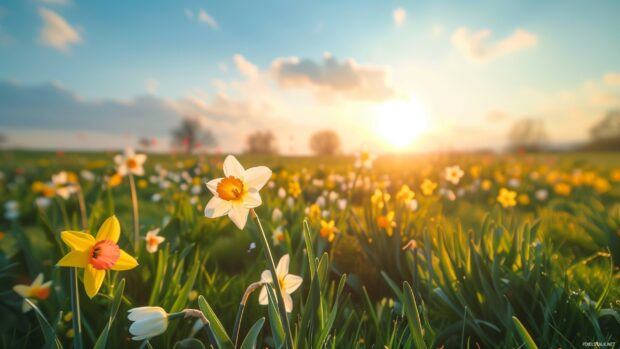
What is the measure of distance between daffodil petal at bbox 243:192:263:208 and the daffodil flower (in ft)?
1.01

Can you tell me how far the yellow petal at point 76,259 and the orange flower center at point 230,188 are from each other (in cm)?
36

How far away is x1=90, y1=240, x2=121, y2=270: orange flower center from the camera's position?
0.86 metres

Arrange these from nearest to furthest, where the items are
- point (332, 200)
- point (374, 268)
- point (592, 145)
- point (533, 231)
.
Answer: point (533, 231)
point (374, 268)
point (332, 200)
point (592, 145)

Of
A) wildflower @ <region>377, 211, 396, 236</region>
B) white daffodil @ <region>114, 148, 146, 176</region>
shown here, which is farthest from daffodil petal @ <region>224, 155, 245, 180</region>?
white daffodil @ <region>114, 148, 146, 176</region>

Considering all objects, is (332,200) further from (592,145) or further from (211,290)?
(592,145)

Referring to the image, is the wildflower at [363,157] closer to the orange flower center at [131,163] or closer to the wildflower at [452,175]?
the wildflower at [452,175]

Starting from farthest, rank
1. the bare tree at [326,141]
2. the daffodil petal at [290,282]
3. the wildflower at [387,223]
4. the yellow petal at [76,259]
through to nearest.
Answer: the bare tree at [326,141] → the wildflower at [387,223] → the daffodil petal at [290,282] → the yellow petal at [76,259]

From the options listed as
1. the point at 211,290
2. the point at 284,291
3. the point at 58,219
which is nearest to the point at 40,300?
the point at 211,290

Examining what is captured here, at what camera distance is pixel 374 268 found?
6.85 feet

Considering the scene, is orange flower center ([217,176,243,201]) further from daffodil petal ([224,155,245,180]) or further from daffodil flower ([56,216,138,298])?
daffodil flower ([56,216,138,298])

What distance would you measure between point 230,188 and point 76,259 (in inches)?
16.2

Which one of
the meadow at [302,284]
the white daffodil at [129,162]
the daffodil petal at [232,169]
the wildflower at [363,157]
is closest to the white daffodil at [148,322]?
the meadow at [302,284]

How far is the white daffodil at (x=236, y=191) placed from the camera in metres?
0.87

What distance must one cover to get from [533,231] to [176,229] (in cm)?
210
